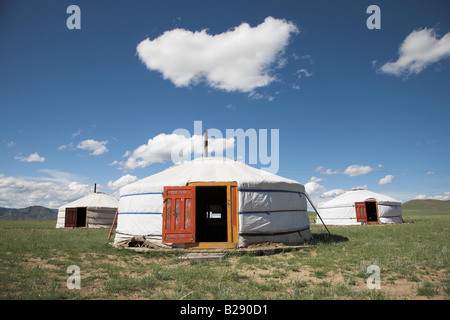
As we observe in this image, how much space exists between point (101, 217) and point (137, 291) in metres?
15.3

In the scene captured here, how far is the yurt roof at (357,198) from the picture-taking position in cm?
1675

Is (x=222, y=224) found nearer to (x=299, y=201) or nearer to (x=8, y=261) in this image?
(x=299, y=201)

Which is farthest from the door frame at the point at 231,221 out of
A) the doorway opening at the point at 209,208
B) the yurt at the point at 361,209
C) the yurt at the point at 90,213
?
the yurt at the point at 361,209

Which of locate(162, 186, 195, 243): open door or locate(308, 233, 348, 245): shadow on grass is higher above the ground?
locate(162, 186, 195, 243): open door

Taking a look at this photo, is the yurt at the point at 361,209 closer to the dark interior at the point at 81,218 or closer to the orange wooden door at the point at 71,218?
the dark interior at the point at 81,218

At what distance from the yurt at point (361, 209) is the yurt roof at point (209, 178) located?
1063 centimetres

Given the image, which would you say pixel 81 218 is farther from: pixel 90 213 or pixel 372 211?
pixel 372 211

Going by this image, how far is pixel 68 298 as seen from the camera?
3.23 metres

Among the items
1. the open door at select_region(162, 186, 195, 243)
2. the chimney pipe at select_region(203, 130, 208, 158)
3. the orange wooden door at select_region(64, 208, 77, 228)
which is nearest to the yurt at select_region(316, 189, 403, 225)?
the chimney pipe at select_region(203, 130, 208, 158)

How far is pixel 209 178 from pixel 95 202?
13.5 metres

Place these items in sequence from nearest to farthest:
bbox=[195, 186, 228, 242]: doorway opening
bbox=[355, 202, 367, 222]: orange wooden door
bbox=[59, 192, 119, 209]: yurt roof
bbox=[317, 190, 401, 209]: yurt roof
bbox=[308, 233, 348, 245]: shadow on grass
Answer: bbox=[308, 233, 348, 245]: shadow on grass
bbox=[195, 186, 228, 242]: doorway opening
bbox=[355, 202, 367, 222]: orange wooden door
bbox=[317, 190, 401, 209]: yurt roof
bbox=[59, 192, 119, 209]: yurt roof

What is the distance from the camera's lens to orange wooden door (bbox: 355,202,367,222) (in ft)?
53.9

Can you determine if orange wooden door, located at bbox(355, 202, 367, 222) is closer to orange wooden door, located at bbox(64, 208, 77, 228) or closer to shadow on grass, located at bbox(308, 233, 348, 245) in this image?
shadow on grass, located at bbox(308, 233, 348, 245)

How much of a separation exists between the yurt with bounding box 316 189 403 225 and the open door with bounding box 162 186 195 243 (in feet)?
45.3
